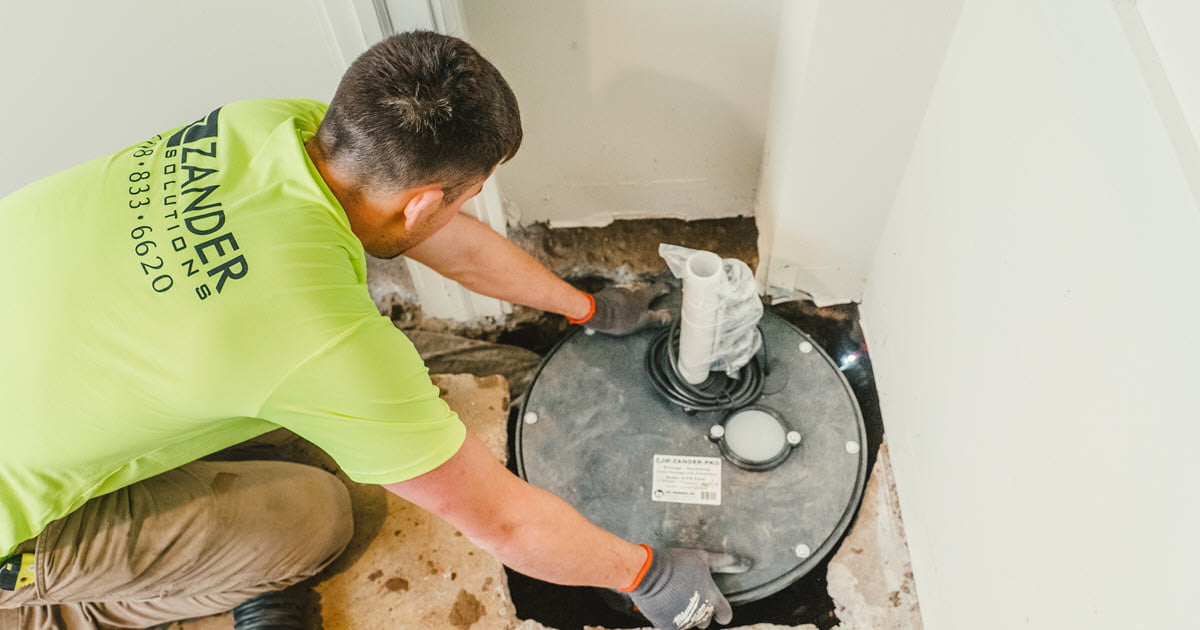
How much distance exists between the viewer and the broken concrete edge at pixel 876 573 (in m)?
1.30

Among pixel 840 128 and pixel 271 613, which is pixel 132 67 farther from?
pixel 840 128

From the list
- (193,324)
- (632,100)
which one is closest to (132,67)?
(193,324)

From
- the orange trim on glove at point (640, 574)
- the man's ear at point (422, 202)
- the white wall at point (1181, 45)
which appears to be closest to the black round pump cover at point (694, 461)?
the orange trim on glove at point (640, 574)

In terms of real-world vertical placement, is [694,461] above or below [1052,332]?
below

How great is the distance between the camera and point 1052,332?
32.8 inches

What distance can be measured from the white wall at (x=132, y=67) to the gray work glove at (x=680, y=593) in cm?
97

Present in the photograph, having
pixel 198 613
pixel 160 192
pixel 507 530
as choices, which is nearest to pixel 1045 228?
pixel 507 530

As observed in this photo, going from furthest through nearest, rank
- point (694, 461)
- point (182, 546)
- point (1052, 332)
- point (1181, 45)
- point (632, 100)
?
1. point (632, 100)
2. point (694, 461)
3. point (182, 546)
4. point (1052, 332)
5. point (1181, 45)

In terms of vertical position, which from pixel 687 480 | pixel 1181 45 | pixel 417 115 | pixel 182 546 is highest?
pixel 1181 45

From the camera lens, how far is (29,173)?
132 cm

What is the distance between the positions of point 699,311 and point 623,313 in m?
0.28

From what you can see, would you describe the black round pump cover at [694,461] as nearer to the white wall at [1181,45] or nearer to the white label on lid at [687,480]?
the white label on lid at [687,480]

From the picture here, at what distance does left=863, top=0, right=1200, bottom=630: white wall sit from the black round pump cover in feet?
0.61

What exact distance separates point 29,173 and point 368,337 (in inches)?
35.1
